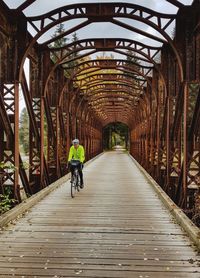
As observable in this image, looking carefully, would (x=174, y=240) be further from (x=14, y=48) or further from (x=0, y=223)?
(x=14, y=48)

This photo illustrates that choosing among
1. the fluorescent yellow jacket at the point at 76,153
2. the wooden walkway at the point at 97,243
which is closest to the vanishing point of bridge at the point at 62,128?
the wooden walkway at the point at 97,243

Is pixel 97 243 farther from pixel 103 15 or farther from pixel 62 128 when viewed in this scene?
pixel 62 128

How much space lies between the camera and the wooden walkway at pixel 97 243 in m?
4.62

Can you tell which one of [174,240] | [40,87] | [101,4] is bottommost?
[174,240]

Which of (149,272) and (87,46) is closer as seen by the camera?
(149,272)

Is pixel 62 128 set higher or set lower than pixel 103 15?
lower

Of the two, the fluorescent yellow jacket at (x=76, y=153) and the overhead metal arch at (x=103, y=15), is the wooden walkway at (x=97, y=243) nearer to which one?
the fluorescent yellow jacket at (x=76, y=153)

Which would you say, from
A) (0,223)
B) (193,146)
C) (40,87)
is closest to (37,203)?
(0,223)

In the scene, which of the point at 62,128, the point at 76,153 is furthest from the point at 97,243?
the point at 62,128

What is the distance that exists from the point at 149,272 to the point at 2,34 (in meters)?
7.28

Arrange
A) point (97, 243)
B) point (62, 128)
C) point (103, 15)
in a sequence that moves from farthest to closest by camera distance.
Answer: point (62, 128) → point (103, 15) → point (97, 243)

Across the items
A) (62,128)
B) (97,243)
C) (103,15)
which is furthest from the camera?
(62,128)

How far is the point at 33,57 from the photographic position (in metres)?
12.9

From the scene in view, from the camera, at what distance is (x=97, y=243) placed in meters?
5.78
